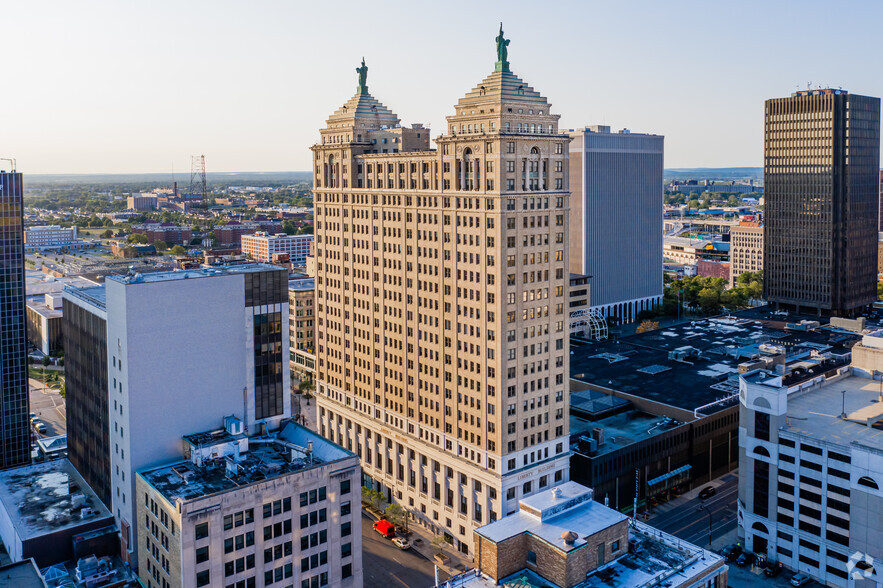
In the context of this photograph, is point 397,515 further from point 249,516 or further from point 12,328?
point 12,328

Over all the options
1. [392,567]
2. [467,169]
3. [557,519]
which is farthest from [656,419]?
[557,519]

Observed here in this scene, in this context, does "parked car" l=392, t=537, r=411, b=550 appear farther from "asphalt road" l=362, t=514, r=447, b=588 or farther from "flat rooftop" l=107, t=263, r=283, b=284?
"flat rooftop" l=107, t=263, r=283, b=284

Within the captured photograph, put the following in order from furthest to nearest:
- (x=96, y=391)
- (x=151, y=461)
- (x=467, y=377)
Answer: (x=467, y=377)
(x=96, y=391)
(x=151, y=461)

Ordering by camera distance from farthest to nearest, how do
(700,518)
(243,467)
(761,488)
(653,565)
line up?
(700,518) → (761,488) → (243,467) → (653,565)

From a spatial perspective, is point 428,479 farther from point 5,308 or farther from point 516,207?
point 5,308

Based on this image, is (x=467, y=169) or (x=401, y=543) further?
(x=401, y=543)

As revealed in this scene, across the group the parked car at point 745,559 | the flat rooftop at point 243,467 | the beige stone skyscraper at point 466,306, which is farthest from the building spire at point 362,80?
the parked car at point 745,559

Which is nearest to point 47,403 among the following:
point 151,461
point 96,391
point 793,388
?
point 96,391
